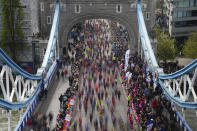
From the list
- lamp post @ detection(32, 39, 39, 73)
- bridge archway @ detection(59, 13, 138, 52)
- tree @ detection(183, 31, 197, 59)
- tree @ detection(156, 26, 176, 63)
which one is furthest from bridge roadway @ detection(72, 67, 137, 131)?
bridge archway @ detection(59, 13, 138, 52)

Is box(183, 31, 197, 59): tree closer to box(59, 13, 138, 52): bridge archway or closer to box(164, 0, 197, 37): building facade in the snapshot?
box(59, 13, 138, 52): bridge archway

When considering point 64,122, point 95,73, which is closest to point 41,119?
point 64,122

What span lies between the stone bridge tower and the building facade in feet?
23.8

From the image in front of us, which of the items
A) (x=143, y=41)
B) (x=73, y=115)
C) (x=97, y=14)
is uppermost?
(x=97, y=14)

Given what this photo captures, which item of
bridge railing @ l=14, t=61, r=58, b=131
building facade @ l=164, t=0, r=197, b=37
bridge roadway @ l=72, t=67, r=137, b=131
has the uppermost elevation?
building facade @ l=164, t=0, r=197, b=37

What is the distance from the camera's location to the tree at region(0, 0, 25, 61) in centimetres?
5466

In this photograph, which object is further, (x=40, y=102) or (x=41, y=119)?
(x=40, y=102)

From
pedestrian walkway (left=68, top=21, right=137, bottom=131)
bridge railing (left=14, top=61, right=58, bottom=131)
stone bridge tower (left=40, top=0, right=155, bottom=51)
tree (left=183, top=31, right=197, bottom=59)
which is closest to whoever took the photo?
bridge railing (left=14, top=61, right=58, bottom=131)

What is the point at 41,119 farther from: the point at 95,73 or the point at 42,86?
the point at 95,73

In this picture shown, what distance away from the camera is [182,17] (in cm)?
6588

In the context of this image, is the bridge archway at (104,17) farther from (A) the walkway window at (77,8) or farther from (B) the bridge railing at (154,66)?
(B) the bridge railing at (154,66)

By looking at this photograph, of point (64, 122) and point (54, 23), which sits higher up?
point (54, 23)

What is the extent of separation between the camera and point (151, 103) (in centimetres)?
3972

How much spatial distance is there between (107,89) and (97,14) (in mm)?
17012
